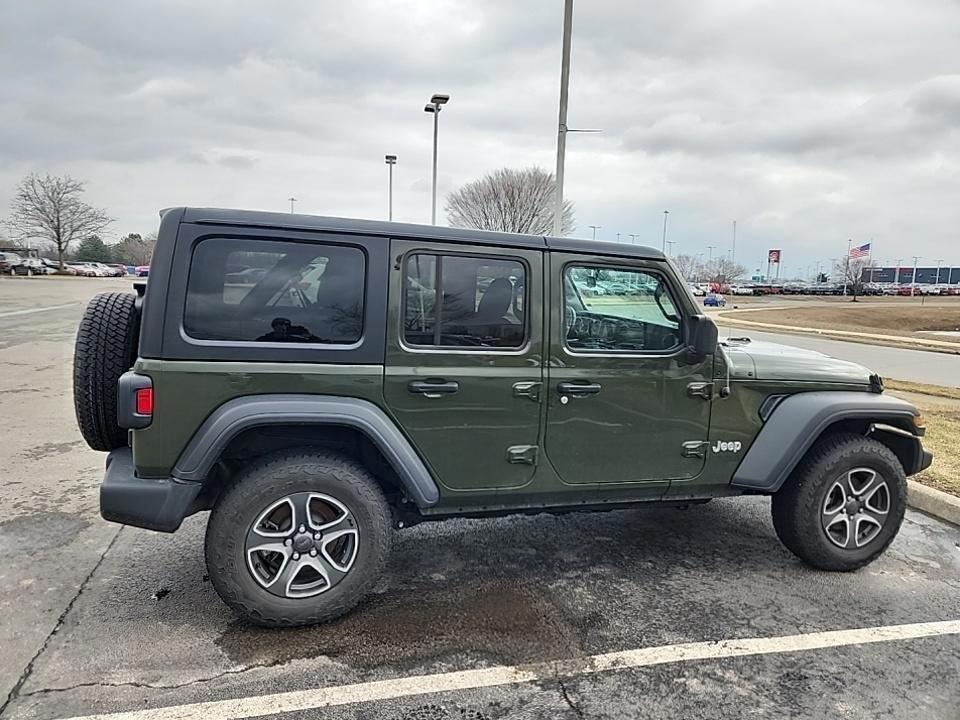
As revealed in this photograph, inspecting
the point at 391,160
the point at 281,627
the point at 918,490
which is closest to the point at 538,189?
the point at 391,160

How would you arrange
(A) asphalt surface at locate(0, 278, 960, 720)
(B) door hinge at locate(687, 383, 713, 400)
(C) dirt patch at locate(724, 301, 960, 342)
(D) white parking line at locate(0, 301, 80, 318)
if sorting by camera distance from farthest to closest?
(C) dirt patch at locate(724, 301, 960, 342) → (D) white parking line at locate(0, 301, 80, 318) → (B) door hinge at locate(687, 383, 713, 400) → (A) asphalt surface at locate(0, 278, 960, 720)

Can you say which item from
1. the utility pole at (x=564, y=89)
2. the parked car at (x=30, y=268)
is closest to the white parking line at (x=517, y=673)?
the utility pole at (x=564, y=89)

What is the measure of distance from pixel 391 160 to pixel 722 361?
32803mm

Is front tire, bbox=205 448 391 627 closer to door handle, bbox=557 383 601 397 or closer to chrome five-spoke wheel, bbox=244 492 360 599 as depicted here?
chrome five-spoke wheel, bbox=244 492 360 599

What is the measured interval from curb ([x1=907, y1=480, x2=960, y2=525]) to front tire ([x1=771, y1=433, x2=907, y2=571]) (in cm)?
118

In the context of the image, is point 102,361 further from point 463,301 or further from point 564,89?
point 564,89

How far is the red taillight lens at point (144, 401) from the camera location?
2.95m

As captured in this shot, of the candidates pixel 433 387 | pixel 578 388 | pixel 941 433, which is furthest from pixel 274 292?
pixel 941 433

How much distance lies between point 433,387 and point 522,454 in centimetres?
60

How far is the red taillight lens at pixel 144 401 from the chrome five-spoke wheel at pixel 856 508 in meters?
3.57

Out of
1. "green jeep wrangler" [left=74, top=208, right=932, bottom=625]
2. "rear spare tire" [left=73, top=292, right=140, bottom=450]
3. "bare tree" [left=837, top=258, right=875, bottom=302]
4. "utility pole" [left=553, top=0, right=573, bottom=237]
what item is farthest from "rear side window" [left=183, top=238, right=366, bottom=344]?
"bare tree" [left=837, top=258, right=875, bottom=302]

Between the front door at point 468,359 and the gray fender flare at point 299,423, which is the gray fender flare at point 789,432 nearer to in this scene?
the front door at point 468,359

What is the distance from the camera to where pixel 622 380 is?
3600 mm

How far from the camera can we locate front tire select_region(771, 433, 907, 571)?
12.8ft
